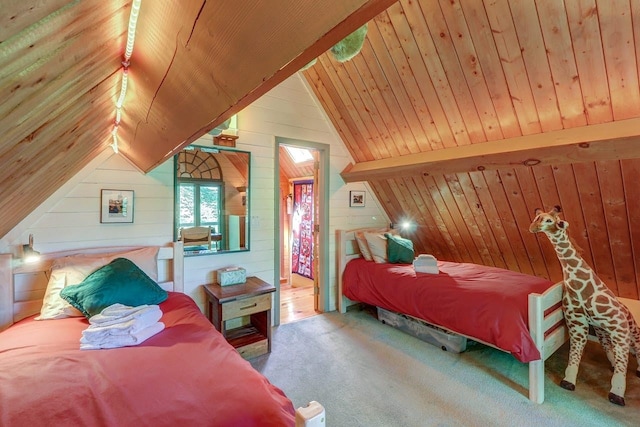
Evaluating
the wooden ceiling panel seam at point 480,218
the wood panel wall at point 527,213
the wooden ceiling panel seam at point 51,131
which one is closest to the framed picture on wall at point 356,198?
the wood panel wall at point 527,213

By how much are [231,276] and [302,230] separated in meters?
2.64

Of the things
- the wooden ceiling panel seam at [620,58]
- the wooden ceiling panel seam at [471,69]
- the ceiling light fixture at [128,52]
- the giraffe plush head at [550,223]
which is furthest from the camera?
the giraffe plush head at [550,223]

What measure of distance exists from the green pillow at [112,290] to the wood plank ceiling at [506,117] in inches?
96.0

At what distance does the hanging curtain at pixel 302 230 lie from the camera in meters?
5.21

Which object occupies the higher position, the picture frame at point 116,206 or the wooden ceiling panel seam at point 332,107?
the wooden ceiling panel seam at point 332,107

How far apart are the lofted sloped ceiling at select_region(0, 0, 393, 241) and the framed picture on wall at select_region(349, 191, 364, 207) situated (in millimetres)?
2887

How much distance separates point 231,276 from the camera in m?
2.84

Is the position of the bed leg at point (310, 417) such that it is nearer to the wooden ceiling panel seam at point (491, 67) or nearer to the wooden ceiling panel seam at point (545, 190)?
the wooden ceiling panel seam at point (491, 67)

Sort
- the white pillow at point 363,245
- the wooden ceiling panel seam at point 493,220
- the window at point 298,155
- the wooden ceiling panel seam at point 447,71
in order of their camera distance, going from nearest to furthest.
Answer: the wooden ceiling panel seam at point 447,71, the wooden ceiling panel seam at point 493,220, the white pillow at point 363,245, the window at point 298,155

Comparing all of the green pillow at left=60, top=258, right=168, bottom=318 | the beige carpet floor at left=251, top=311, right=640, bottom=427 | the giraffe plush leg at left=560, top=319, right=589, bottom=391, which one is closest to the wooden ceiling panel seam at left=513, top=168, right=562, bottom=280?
the beige carpet floor at left=251, top=311, right=640, bottom=427

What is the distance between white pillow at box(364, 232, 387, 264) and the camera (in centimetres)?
356

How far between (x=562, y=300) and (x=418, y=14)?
246 cm

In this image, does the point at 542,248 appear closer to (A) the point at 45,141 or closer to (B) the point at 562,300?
(B) the point at 562,300

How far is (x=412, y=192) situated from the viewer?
357cm
